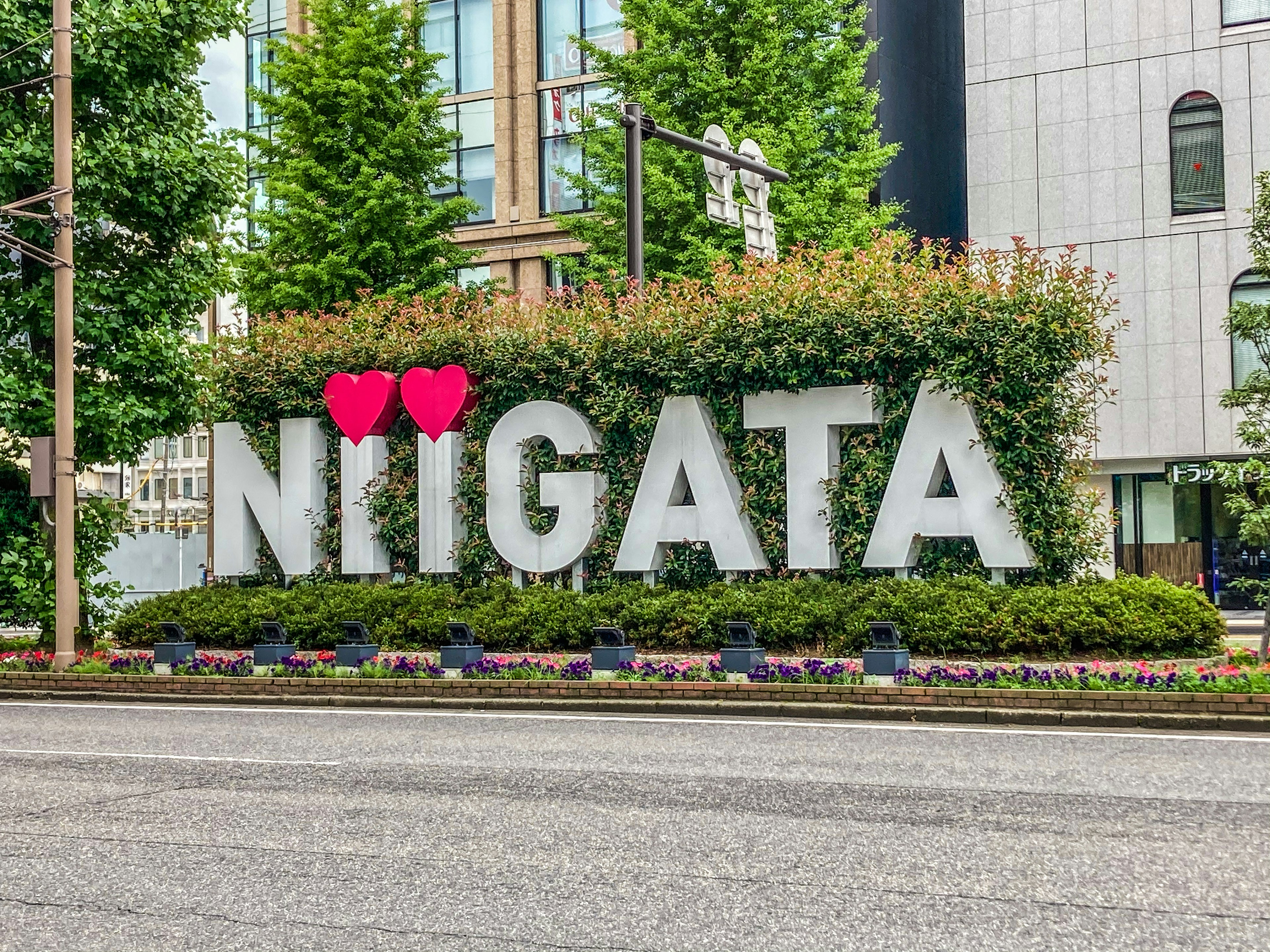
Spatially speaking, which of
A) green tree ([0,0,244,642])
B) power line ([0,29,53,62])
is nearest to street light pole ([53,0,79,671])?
power line ([0,29,53,62])

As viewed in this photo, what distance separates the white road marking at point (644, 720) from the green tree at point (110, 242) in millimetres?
4464

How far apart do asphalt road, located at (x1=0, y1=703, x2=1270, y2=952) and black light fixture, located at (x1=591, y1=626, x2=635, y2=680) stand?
346 centimetres

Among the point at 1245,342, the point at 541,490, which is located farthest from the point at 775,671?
the point at 1245,342

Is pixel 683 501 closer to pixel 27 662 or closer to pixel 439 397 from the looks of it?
pixel 439 397

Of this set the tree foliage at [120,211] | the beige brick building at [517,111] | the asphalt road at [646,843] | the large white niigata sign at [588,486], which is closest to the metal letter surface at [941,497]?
the large white niigata sign at [588,486]

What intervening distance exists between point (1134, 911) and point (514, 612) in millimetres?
13553

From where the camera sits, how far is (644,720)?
Result: 45.8 ft

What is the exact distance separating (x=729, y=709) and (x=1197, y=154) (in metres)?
23.3

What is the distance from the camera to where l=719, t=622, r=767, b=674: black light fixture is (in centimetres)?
1548

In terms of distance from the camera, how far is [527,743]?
1217 centimetres

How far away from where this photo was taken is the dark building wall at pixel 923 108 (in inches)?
1375

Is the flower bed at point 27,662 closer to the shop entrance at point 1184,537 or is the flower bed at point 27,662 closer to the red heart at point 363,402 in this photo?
the red heart at point 363,402

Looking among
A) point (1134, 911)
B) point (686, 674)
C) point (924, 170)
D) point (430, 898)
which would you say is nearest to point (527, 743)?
point (686, 674)

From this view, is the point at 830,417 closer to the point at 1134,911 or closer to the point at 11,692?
the point at 11,692
